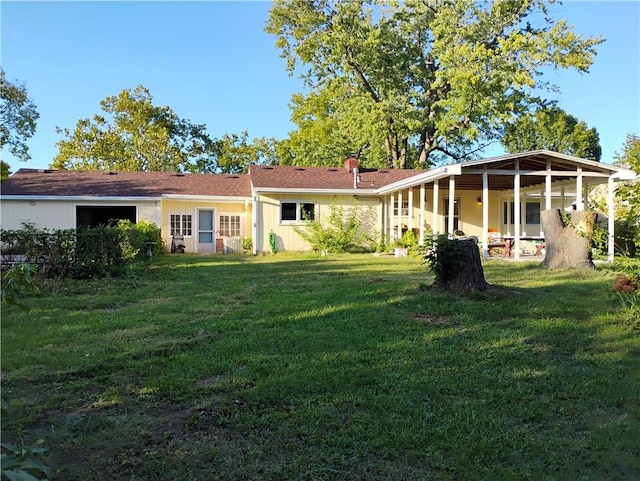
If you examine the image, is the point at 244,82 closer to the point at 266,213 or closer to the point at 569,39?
the point at 266,213

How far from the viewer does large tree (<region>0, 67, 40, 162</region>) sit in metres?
27.8

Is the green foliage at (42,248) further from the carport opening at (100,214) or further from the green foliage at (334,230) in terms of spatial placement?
the carport opening at (100,214)

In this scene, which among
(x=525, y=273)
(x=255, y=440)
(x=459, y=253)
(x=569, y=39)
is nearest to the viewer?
(x=255, y=440)

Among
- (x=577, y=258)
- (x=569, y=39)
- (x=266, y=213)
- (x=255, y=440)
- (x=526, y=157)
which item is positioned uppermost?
(x=569, y=39)

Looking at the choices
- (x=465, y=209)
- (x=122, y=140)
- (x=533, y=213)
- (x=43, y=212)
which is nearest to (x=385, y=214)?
(x=465, y=209)

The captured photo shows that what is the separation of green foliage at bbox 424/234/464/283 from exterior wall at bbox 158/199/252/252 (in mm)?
12955

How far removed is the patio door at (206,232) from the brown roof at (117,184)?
0.83 m

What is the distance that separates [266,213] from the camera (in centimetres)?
1880

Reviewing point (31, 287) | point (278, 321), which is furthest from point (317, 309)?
point (31, 287)

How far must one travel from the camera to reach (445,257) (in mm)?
7848

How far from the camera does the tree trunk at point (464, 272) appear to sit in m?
7.76

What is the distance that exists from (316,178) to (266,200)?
2.93 metres

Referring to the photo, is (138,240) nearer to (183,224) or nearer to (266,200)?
(266,200)

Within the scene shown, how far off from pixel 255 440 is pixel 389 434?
865mm
